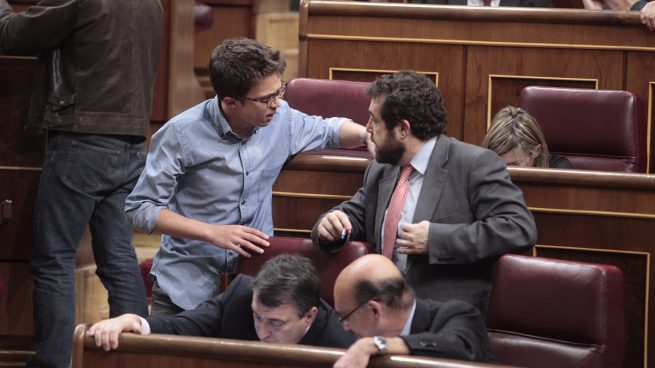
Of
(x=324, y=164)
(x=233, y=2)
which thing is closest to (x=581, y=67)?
(x=324, y=164)

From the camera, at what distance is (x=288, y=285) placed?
1.23m

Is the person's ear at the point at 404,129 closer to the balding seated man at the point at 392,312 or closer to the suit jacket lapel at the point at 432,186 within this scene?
the suit jacket lapel at the point at 432,186

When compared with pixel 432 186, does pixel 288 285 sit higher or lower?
lower

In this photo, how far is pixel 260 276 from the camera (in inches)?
49.0

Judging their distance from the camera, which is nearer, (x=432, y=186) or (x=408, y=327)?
(x=408, y=327)

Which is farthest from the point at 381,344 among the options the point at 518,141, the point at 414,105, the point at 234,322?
the point at 518,141

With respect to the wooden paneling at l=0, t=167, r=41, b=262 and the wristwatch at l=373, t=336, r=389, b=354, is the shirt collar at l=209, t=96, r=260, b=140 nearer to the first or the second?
the wristwatch at l=373, t=336, r=389, b=354

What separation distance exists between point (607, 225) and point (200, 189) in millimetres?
512

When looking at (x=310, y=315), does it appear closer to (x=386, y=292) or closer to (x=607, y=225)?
(x=386, y=292)

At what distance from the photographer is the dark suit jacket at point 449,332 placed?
43.5 inches

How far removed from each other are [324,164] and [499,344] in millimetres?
391

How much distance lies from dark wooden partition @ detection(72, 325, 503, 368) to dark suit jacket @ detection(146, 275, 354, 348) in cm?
9

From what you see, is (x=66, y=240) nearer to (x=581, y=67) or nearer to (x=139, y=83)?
(x=139, y=83)

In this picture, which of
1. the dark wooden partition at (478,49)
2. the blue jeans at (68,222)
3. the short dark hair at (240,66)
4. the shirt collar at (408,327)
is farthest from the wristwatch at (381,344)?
the dark wooden partition at (478,49)
